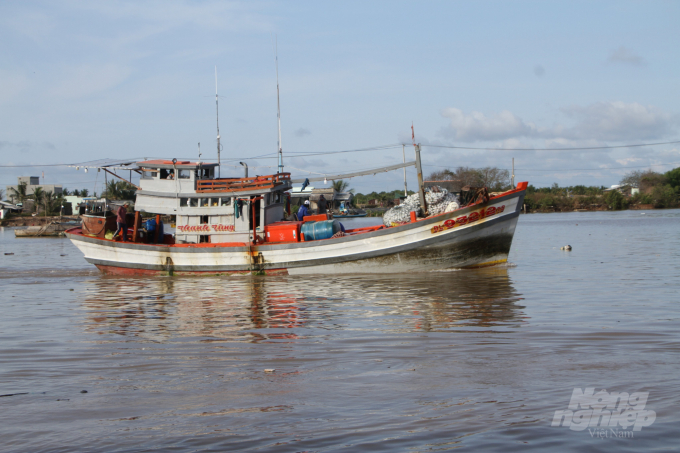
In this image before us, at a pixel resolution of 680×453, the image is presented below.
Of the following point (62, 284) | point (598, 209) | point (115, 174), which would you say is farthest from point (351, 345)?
point (598, 209)

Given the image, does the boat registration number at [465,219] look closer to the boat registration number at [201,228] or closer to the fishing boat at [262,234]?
the fishing boat at [262,234]

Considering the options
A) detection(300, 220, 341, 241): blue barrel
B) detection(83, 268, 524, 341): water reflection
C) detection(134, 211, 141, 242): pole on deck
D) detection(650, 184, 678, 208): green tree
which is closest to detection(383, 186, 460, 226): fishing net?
detection(300, 220, 341, 241): blue barrel

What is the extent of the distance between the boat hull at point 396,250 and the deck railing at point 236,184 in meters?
2.06

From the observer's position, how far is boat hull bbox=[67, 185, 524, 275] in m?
19.0

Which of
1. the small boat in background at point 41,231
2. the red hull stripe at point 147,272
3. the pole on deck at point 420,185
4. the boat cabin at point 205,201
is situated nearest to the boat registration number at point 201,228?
the boat cabin at point 205,201

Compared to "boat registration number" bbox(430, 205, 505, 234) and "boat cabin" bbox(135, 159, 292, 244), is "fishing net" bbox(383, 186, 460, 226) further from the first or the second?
"boat cabin" bbox(135, 159, 292, 244)

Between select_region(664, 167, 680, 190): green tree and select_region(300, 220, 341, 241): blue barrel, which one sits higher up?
select_region(664, 167, 680, 190): green tree

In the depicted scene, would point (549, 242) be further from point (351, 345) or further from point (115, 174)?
point (351, 345)

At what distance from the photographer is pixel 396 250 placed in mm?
19266

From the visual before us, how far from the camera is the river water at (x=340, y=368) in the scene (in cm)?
520

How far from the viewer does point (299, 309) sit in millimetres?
13000

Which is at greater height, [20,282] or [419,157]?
[419,157]

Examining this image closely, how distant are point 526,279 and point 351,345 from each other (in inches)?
405

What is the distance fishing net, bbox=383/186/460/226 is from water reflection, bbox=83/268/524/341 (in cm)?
210
